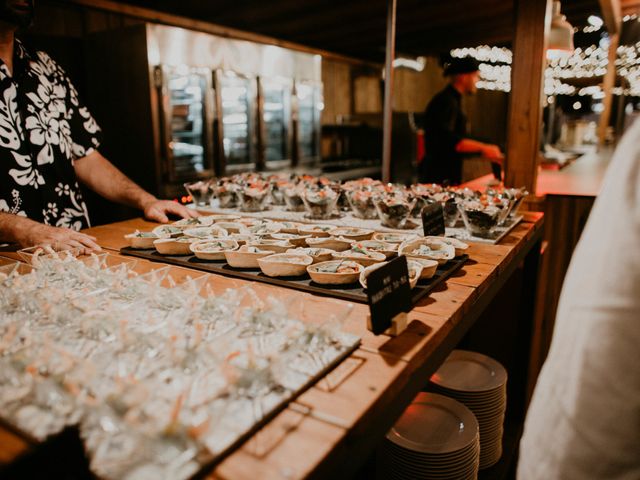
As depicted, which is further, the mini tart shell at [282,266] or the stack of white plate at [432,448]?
the stack of white plate at [432,448]

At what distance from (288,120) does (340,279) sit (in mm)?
4087

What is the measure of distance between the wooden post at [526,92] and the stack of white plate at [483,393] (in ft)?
4.58

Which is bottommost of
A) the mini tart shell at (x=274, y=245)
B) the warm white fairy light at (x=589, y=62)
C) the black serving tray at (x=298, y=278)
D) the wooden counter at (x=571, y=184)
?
the black serving tray at (x=298, y=278)

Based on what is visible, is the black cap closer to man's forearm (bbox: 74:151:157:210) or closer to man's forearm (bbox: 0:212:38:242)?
man's forearm (bbox: 74:151:157:210)

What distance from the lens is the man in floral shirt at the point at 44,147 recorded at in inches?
86.6

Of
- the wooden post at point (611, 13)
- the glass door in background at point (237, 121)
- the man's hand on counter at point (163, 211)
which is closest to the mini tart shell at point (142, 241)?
the man's hand on counter at point (163, 211)

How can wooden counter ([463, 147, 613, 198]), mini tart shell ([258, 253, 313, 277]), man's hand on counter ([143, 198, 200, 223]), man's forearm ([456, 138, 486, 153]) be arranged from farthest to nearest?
1. man's forearm ([456, 138, 486, 153])
2. wooden counter ([463, 147, 613, 198])
3. man's hand on counter ([143, 198, 200, 223])
4. mini tart shell ([258, 253, 313, 277])

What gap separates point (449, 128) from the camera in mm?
4402

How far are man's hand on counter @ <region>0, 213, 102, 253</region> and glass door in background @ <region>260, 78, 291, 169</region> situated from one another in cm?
334

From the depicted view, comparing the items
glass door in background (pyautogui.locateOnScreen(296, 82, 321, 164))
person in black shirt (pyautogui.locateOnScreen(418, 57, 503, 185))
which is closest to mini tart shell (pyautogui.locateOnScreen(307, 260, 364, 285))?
person in black shirt (pyautogui.locateOnScreen(418, 57, 503, 185))

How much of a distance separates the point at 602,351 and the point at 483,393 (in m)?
1.40

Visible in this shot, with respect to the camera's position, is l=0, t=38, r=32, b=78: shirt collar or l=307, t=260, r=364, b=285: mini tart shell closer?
l=307, t=260, r=364, b=285: mini tart shell

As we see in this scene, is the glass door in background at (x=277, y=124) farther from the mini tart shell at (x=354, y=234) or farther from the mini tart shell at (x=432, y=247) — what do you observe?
the mini tart shell at (x=432, y=247)

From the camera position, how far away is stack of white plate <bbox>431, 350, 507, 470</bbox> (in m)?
1.97
